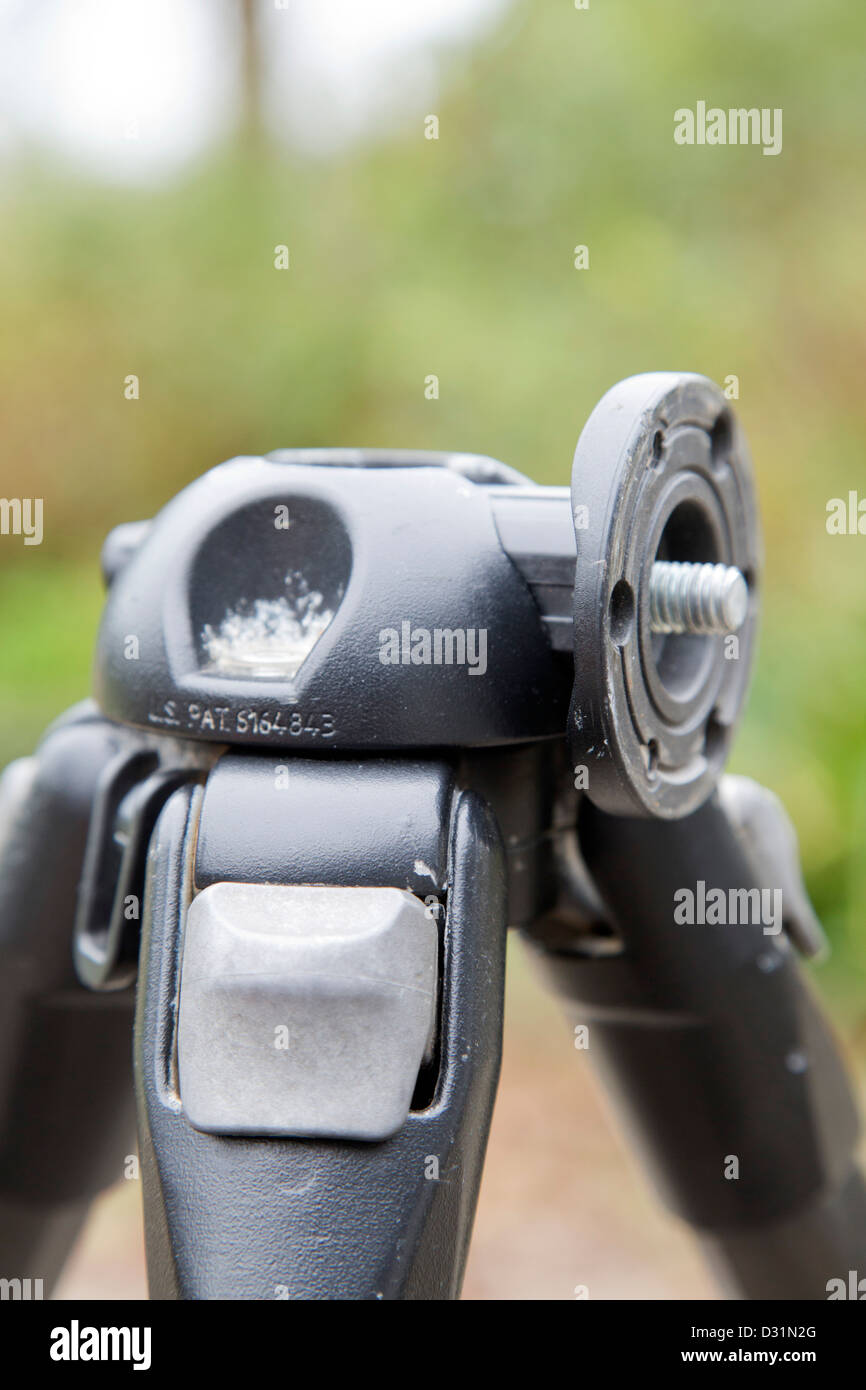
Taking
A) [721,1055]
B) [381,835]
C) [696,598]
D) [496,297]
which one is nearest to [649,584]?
[696,598]

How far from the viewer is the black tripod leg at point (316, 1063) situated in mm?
426

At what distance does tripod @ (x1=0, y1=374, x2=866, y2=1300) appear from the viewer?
431mm

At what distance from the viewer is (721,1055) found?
67cm

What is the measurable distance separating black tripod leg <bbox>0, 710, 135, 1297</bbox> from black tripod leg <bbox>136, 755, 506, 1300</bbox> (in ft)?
0.52

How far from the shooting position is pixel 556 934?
66 centimetres

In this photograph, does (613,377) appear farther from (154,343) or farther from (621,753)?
(621,753)

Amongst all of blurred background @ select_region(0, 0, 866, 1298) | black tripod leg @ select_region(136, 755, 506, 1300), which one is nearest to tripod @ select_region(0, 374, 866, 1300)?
black tripod leg @ select_region(136, 755, 506, 1300)

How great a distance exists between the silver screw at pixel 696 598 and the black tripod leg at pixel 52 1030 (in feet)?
0.89

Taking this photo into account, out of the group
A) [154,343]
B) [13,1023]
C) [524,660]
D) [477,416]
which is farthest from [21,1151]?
[154,343]

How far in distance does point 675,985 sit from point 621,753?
24 centimetres

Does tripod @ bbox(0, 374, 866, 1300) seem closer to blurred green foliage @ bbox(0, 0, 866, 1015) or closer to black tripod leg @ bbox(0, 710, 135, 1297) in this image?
black tripod leg @ bbox(0, 710, 135, 1297)

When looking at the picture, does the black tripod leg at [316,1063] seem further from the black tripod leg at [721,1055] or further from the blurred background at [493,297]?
the blurred background at [493,297]

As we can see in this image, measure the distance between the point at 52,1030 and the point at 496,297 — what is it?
98.2 inches

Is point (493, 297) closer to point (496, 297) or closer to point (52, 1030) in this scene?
point (496, 297)
